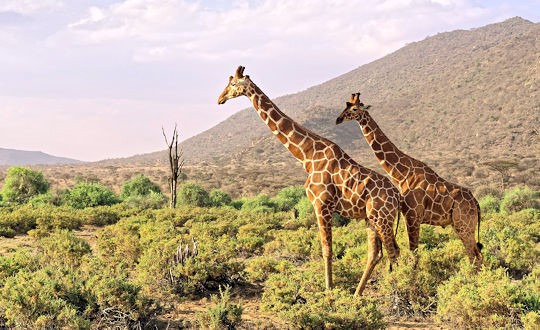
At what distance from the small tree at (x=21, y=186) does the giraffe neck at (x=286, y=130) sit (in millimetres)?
26026

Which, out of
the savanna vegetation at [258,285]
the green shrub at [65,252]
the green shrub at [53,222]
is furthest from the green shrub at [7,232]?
the green shrub at [65,252]

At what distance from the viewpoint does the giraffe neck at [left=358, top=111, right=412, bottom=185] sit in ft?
29.1

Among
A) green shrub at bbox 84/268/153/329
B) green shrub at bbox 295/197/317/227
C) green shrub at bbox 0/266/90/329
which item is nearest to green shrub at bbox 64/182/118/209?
green shrub at bbox 295/197/317/227

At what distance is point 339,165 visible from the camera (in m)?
7.98

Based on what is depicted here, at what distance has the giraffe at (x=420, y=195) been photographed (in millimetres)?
8625

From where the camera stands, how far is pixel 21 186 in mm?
30812

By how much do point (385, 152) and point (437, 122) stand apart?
66183 mm

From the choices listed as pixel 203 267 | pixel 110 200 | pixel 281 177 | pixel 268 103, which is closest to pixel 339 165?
pixel 268 103

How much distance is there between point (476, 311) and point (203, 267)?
15.9 ft

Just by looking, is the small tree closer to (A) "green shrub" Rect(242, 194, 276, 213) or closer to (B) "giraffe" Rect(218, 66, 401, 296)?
(A) "green shrub" Rect(242, 194, 276, 213)

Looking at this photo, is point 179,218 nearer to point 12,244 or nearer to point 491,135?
point 12,244

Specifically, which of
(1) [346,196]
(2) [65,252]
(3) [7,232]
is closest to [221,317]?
(1) [346,196]

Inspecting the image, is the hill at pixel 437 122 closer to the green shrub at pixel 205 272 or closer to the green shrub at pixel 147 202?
the green shrub at pixel 147 202

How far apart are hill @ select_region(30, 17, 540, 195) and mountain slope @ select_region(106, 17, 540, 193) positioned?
0.13 metres
